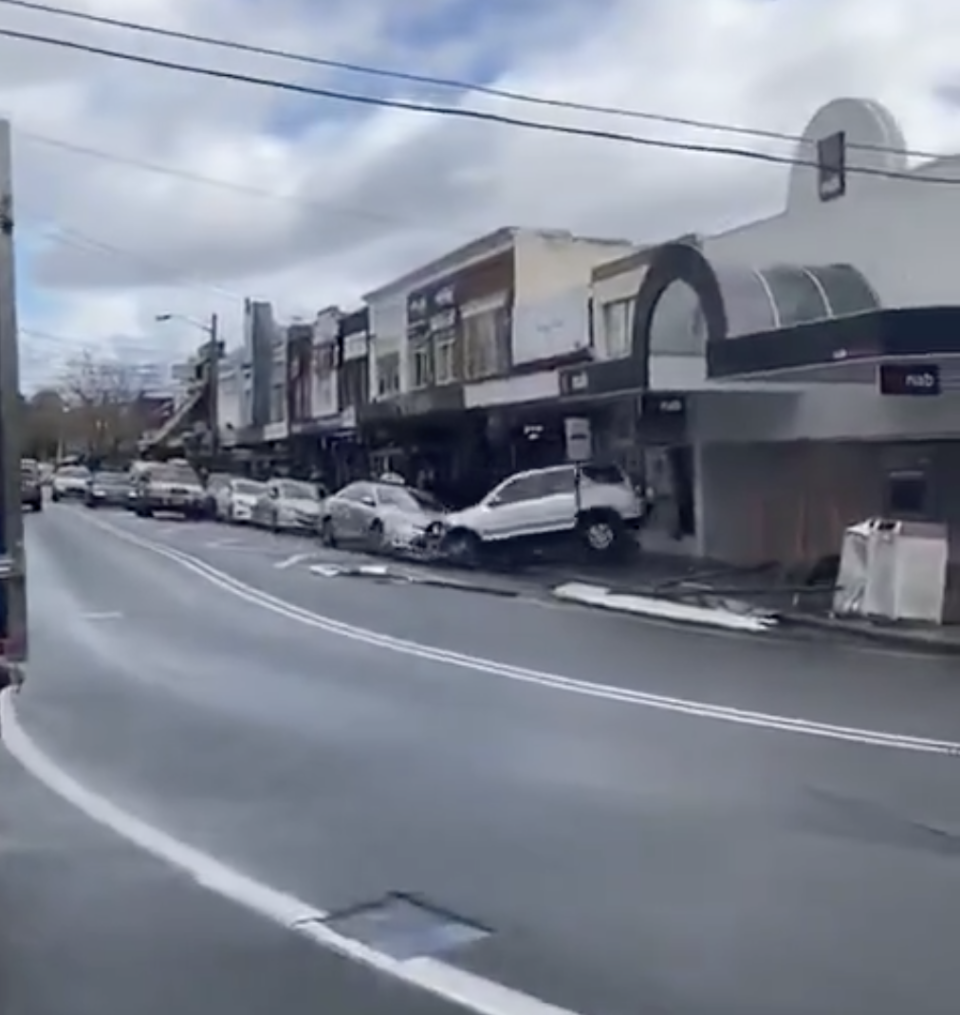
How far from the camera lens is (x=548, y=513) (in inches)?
1187

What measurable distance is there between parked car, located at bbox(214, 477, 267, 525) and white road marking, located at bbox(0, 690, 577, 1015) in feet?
124

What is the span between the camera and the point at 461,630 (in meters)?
18.7

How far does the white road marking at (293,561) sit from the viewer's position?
29625mm

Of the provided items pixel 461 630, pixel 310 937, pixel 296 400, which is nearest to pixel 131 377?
pixel 296 400

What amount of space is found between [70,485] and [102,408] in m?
43.2

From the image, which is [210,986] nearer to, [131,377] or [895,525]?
[895,525]

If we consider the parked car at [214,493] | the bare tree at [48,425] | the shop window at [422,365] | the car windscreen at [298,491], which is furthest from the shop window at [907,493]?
the bare tree at [48,425]

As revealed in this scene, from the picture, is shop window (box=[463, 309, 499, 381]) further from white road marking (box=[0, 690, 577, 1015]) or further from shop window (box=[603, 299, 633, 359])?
white road marking (box=[0, 690, 577, 1015])

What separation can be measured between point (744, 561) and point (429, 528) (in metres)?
6.15

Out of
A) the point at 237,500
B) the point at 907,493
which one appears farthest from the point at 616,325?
the point at 237,500

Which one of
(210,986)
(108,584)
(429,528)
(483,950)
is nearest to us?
(210,986)

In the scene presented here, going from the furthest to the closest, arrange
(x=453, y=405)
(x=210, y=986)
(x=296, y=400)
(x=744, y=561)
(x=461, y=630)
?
(x=296, y=400) < (x=453, y=405) < (x=744, y=561) < (x=461, y=630) < (x=210, y=986)

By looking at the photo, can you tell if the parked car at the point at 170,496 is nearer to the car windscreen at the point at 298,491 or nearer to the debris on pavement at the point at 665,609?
the car windscreen at the point at 298,491

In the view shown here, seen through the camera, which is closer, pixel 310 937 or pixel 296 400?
pixel 310 937
